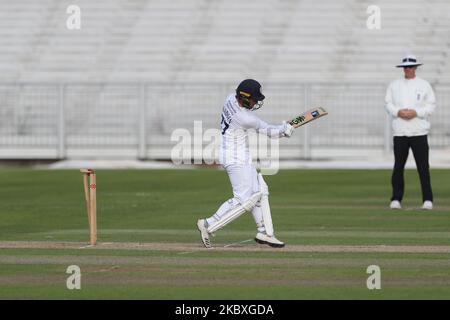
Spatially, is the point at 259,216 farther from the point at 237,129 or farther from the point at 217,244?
the point at 237,129

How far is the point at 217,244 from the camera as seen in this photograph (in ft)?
52.8

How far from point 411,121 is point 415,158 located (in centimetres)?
56

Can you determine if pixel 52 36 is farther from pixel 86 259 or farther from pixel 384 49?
pixel 86 259

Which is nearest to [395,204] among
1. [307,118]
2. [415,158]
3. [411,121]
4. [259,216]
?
[415,158]

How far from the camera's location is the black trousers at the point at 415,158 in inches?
822

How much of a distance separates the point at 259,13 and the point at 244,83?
85.5 feet

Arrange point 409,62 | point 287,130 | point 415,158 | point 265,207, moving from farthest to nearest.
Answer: point 415,158
point 409,62
point 265,207
point 287,130

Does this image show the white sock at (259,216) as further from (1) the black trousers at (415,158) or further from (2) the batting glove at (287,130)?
(1) the black trousers at (415,158)

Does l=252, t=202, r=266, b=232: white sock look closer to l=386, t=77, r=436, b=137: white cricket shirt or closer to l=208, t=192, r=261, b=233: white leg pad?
l=208, t=192, r=261, b=233: white leg pad

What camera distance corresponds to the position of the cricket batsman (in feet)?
50.1

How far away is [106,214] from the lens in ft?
68.3

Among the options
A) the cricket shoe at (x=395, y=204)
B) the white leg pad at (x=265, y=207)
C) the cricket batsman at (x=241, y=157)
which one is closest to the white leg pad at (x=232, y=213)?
the cricket batsman at (x=241, y=157)
